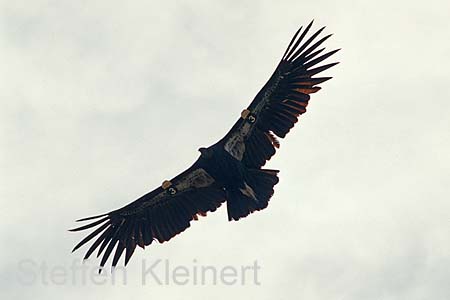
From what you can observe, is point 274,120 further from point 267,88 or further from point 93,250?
point 93,250

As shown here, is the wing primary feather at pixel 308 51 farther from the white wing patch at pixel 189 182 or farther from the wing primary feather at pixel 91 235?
the wing primary feather at pixel 91 235

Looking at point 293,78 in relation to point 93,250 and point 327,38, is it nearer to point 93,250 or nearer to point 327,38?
point 327,38

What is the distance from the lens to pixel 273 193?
49062 mm

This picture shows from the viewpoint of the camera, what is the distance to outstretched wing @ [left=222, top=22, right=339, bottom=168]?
4894 cm

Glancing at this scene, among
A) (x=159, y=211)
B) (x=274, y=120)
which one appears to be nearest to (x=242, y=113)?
(x=274, y=120)

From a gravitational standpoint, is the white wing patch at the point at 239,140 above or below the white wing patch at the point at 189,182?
below

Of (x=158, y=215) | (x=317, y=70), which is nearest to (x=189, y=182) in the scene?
(x=158, y=215)

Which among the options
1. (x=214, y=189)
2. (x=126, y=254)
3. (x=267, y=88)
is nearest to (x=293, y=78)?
(x=267, y=88)

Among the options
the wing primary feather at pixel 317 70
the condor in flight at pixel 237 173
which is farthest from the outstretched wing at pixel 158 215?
the wing primary feather at pixel 317 70

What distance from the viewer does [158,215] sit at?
168 ft

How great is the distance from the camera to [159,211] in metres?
51.2

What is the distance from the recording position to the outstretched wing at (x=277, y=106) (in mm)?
48938

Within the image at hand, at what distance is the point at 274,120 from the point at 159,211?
5.25 m

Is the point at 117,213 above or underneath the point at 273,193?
above
